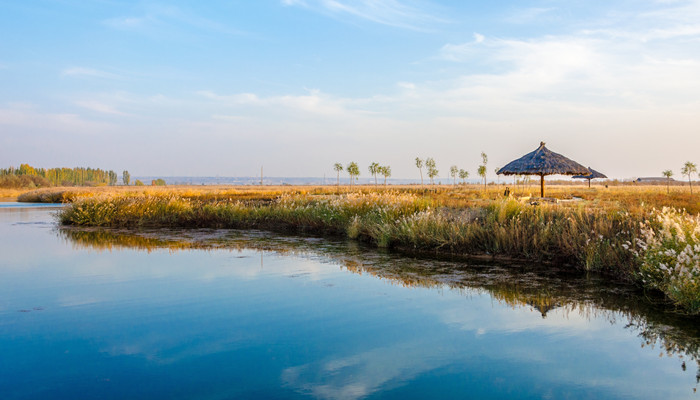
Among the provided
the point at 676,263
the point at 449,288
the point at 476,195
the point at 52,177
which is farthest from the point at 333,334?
the point at 52,177

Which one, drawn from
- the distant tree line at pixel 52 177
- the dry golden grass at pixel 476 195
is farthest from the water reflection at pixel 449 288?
the distant tree line at pixel 52 177

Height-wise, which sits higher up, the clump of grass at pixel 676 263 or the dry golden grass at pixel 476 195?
the dry golden grass at pixel 476 195

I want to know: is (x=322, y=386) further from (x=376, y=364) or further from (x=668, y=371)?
(x=668, y=371)

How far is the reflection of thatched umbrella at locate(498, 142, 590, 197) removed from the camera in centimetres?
2053

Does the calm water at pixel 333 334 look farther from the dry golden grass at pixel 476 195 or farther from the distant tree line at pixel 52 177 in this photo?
the distant tree line at pixel 52 177

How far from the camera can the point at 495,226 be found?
1158cm

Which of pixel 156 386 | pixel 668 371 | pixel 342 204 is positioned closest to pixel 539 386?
pixel 668 371

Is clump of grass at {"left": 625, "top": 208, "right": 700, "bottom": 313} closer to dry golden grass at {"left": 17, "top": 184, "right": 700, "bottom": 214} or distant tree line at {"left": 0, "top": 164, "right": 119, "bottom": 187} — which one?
dry golden grass at {"left": 17, "top": 184, "right": 700, "bottom": 214}

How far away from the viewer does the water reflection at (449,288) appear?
4.63 m

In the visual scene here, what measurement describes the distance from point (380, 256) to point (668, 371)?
7.42m

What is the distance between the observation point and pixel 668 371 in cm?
472

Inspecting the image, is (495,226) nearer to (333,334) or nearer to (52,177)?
(333,334)

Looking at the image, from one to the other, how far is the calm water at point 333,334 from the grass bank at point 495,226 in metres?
0.63

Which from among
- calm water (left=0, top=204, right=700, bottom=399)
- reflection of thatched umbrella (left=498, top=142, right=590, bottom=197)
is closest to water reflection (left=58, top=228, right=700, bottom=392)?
calm water (left=0, top=204, right=700, bottom=399)
